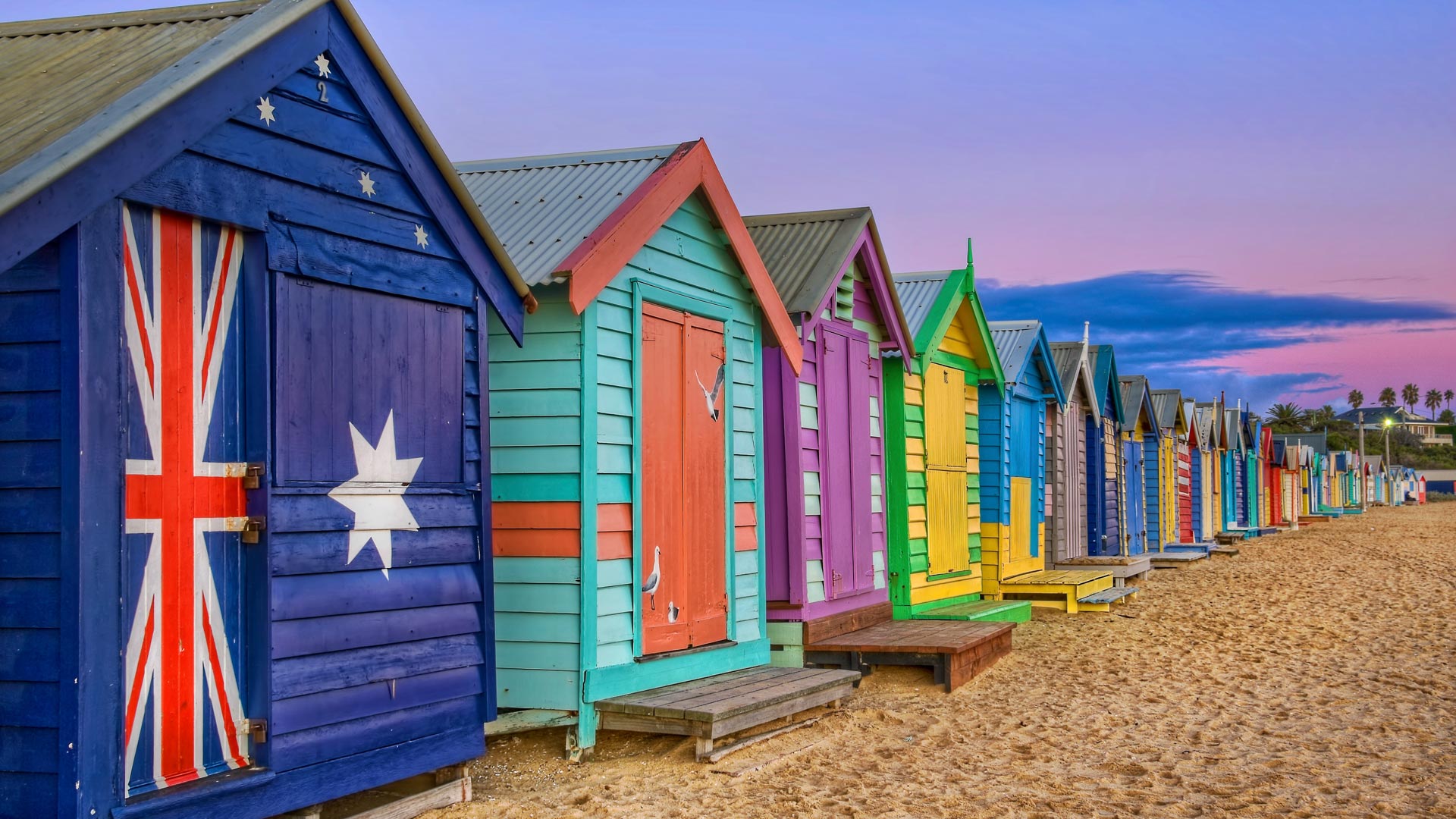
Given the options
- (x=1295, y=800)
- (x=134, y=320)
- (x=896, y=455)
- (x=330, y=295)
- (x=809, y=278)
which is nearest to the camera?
(x=134, y=320)

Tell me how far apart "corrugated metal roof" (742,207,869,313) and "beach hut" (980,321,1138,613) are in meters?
4.89

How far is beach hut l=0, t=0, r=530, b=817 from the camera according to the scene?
4.43 meters

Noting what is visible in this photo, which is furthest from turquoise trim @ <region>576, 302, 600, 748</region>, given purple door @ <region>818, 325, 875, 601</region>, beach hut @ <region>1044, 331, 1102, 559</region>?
beach hut @ <region>1044, 331, 1102, 559</region>

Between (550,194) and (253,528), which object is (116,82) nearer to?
(253,528)

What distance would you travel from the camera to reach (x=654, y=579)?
8180 millimetres

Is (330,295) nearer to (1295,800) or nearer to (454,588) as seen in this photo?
(454,588)

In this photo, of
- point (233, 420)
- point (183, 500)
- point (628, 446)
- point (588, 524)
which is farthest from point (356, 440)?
point (628, 446)

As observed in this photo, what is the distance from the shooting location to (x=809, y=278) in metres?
10.7

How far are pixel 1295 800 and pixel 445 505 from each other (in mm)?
4744

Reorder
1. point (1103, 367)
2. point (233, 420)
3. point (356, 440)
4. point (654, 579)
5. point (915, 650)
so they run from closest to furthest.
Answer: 1. point (233, 420)
2. point (356, 440)
3. point (654, 579)
4. point (915, 650)
5. point (1103, 367)

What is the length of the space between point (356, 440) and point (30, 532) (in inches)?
61.7

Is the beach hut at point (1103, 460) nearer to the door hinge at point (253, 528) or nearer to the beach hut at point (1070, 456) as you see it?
the beach hut at point (1070, 456)

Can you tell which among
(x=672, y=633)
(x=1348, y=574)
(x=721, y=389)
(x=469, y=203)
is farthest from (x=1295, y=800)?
(x=1348, y=574)

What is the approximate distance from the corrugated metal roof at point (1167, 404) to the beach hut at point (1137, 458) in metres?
1.90
